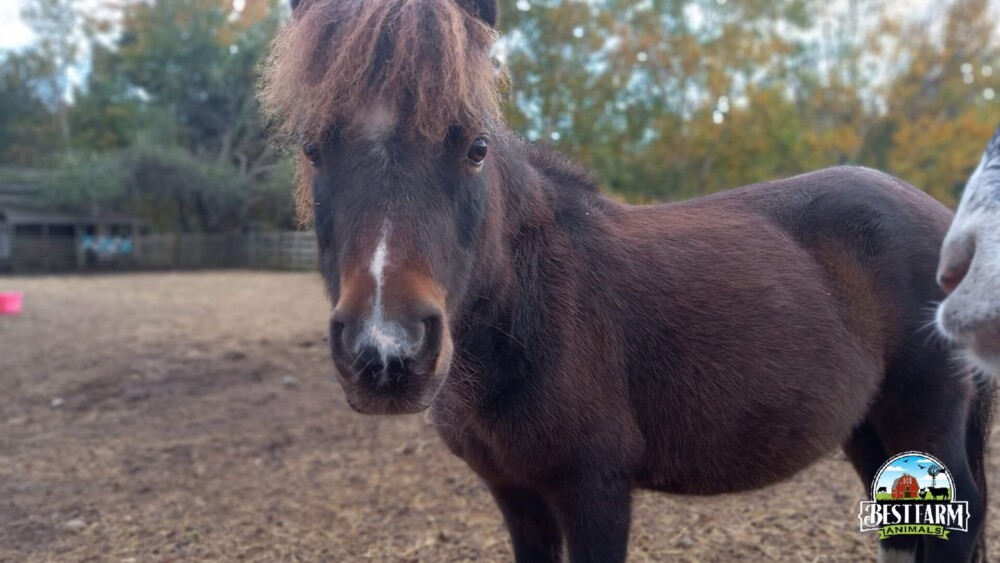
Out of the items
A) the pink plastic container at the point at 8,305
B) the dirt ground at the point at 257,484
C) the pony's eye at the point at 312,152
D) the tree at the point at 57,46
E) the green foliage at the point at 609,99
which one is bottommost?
the dirt ground at the point at 257,484

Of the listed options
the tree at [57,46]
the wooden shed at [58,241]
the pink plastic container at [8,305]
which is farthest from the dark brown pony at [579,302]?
the tree at [57,46]

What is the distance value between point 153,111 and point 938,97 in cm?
2776

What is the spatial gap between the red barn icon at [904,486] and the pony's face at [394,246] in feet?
6.06

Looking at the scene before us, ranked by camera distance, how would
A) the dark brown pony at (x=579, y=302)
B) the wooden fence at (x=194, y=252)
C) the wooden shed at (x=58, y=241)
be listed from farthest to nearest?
Result: the wooden shed at (x=58, y=241), the wooden fence at (x=194, y=252), the dark brown pony at (x=579, y=302)

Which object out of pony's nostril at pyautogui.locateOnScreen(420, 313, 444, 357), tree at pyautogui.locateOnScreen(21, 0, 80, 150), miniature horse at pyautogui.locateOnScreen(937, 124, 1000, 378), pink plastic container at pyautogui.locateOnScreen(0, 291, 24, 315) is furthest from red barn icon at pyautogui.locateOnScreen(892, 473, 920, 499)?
tree at pyautogui.locateOnScreen(21, 0, 80, 150)

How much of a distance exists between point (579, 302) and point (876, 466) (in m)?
1.70

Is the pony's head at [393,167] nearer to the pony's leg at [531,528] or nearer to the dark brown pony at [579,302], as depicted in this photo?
the dark brown pony at [579,302]

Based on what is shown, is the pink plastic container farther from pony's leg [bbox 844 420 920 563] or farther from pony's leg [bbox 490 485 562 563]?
pony's leg [bbox 844 420 920 563]

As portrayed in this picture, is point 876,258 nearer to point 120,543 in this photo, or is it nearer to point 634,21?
point 120,543

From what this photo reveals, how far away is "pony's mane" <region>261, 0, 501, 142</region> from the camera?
5.81 ft

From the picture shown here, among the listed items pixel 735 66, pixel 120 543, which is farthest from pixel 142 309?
pixel 735 66

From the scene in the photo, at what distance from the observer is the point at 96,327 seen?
35.0 feet

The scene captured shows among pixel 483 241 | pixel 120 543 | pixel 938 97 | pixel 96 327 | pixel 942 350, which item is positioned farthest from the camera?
pixel 938 97

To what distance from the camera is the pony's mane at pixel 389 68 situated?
177 centimetres
